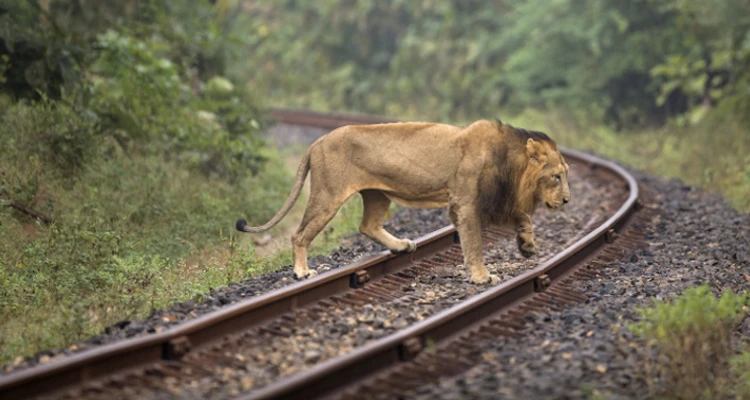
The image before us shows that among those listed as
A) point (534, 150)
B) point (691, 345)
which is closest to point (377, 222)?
point (534, 150)

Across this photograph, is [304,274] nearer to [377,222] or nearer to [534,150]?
[377,222]

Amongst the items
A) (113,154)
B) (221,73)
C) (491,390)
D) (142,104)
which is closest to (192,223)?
(113,154)

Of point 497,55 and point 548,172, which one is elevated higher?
point 497,55

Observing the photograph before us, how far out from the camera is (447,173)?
786 centimetres

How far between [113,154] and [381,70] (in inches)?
653

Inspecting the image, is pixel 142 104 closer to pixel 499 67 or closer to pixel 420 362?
pixel 420 362

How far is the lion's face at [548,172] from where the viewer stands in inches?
310

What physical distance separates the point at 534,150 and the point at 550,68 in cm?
1521

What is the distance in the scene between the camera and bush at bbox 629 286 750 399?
546cm

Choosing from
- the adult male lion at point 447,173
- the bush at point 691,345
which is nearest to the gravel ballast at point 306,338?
the adult male lion at point 447,173

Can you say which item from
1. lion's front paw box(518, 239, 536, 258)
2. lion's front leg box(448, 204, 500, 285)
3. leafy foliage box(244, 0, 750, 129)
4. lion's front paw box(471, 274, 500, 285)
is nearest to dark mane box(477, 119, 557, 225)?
lion's front leg box(448, 204, 500, 285)

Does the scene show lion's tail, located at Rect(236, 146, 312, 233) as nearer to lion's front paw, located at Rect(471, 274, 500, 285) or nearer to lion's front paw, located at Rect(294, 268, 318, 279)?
lion's front paw, located at Rect(294, 268, 318, 279)

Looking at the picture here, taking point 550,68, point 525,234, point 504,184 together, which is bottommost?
point 525,234

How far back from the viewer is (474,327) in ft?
21.7
